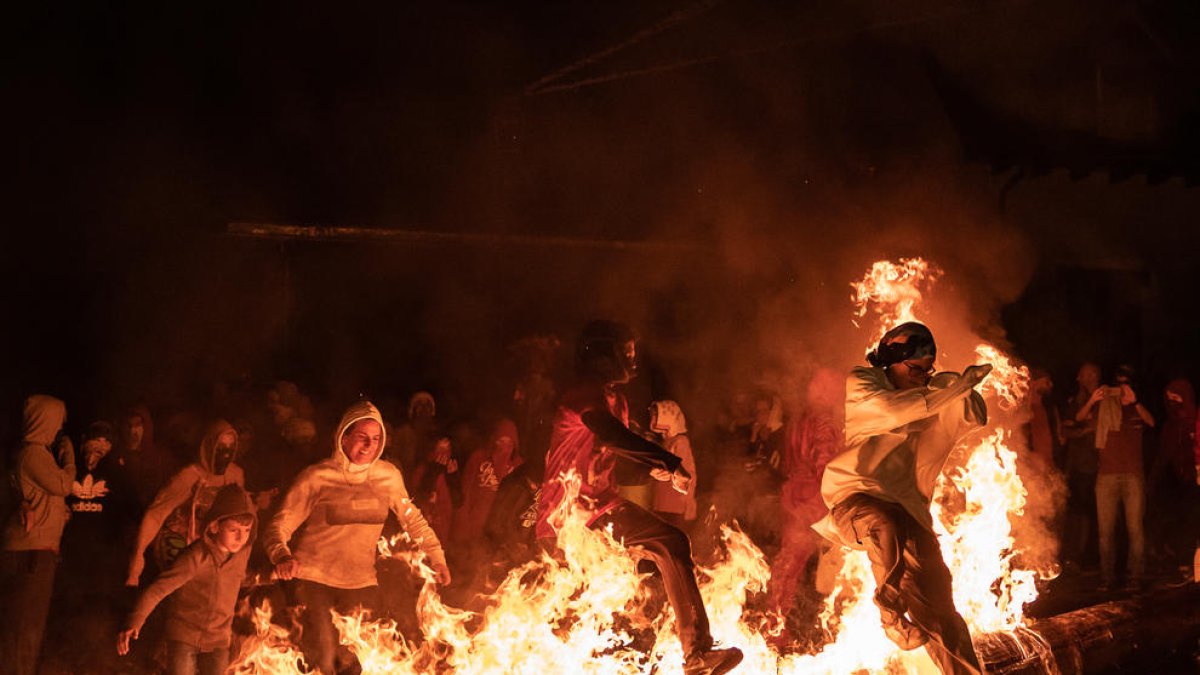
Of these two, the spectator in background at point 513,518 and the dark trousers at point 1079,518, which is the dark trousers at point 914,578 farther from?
the dark trousers at point 1079,518

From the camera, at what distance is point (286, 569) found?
20.1 ft

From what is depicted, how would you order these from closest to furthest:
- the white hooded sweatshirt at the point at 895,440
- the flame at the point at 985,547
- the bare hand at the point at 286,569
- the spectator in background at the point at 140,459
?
the white hooded sweatshirt at the point at 895,440, the bare hand at the point at 286,569, the flame at the point at 985,547, the spectator in background at the point at 140,459

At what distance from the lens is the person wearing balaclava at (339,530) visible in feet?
20.4

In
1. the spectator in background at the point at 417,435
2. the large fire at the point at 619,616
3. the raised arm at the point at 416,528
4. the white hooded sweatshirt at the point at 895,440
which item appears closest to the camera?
the white hooded sweatshirt at the point at 895,440

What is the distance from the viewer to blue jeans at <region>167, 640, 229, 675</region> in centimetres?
627

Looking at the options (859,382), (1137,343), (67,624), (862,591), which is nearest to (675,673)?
(862,591)

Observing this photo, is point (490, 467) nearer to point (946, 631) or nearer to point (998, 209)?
point (946, 631)

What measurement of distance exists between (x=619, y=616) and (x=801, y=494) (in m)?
1.87

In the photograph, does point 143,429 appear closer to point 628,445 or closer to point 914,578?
point 628,445

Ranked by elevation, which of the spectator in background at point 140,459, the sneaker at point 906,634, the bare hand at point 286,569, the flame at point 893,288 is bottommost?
the sneaker at point 906,634

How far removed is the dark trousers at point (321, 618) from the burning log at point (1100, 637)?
11.1 feet

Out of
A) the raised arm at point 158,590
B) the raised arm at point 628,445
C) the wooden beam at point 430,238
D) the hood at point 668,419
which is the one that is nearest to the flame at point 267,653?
the raised arm at point 158,590

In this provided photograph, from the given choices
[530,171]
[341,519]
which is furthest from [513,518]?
[530,171]

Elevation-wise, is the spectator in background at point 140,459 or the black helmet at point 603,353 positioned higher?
the black helmet at point 603,353
